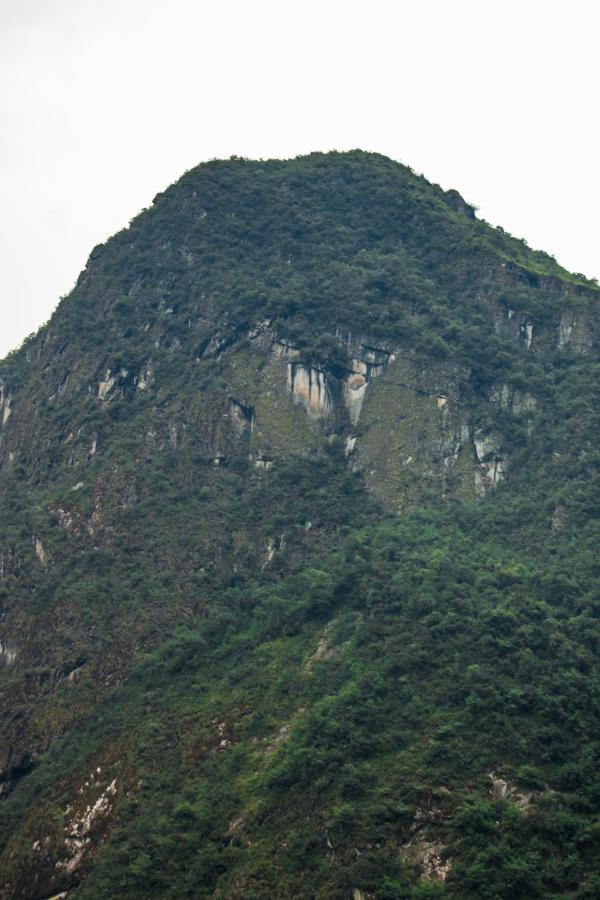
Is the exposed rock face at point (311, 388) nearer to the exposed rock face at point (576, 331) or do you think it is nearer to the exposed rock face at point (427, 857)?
the exposed rock face at point (576, 331)

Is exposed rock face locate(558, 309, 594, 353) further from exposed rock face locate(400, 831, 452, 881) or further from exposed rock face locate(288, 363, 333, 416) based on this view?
exposed rock face locate(400, 831, 452, 881)

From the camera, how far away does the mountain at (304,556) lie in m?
43.4

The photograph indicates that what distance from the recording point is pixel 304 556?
61156 mm

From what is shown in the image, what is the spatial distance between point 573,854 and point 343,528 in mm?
25435

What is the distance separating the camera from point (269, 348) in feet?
232

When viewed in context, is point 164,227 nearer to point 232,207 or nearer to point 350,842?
point 232,207

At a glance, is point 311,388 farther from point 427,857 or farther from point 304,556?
point 427,857


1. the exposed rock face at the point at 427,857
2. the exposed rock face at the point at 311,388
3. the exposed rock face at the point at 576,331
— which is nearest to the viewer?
the exposed rock face at the point at 427,857

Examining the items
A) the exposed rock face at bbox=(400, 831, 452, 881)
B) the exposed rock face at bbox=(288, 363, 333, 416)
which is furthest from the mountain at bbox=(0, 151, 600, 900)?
the exposed rock face at bbox=(288, 363, 333, 416)

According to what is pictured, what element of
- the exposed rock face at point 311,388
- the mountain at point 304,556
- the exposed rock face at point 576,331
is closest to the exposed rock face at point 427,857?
the mountain at point 304,556

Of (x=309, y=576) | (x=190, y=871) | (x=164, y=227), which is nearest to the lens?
(x=190, y=871)

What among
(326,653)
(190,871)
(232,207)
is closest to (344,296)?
(232,207)

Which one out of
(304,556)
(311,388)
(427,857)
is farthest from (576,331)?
(427,857)

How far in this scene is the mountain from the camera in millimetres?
43438
